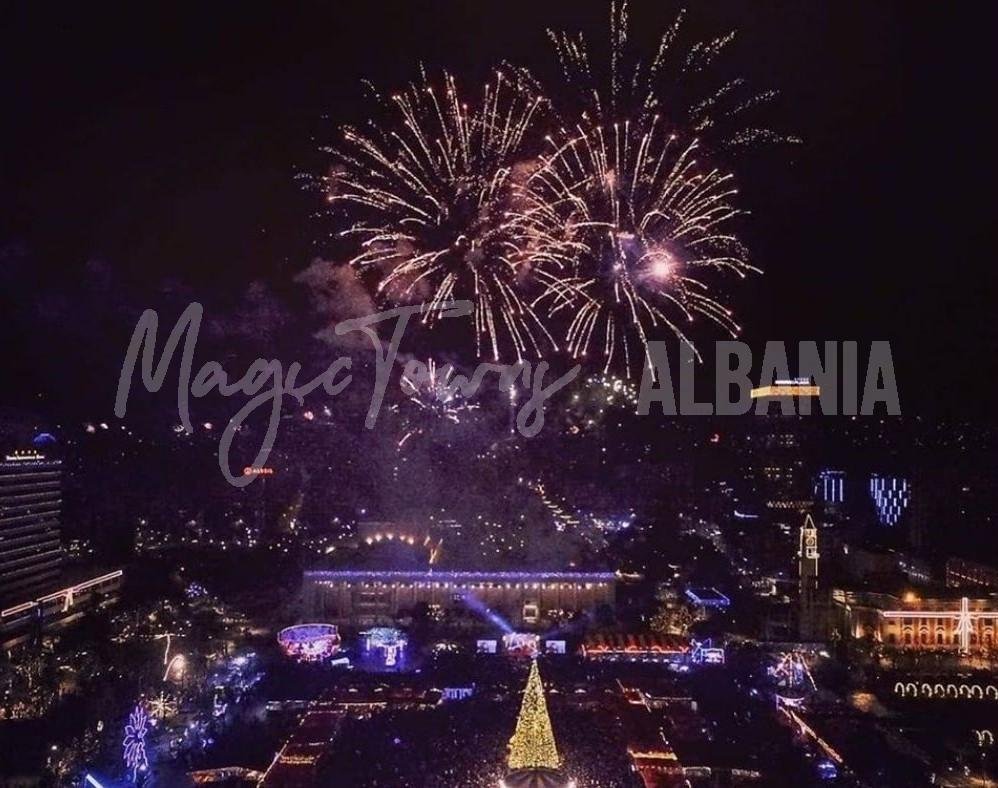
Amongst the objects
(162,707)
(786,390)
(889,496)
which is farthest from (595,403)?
(162,707)

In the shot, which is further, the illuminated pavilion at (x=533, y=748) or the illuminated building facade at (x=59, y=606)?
the illuminated building facade at (x=59, y=606)

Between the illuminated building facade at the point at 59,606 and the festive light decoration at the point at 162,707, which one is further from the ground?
the illuminated building facade at the point at 59,606

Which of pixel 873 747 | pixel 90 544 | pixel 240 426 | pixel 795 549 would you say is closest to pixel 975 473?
pixel 795 549

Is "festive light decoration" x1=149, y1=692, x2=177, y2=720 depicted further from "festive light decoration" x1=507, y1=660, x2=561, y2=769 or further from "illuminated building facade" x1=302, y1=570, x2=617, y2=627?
"festive light decoration" x1=507, y1=660, x2=561, y2=769

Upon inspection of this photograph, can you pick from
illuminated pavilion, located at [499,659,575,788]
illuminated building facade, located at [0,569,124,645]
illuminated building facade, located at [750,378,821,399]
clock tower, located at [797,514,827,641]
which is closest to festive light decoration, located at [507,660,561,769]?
illuminated pavilion, located at [499,659,575,788]

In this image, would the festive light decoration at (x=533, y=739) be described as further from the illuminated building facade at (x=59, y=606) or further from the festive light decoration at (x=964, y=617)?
the illuminated building facade at (x=59, y=606)

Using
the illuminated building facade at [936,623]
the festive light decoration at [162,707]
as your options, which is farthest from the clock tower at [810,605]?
the festive light decoration at [162,707]

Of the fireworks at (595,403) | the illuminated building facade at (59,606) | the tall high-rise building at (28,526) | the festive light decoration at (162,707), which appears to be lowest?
the festive light decoration at (162,707)

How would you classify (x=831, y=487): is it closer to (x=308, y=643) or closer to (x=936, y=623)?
(x=936, y=623)
